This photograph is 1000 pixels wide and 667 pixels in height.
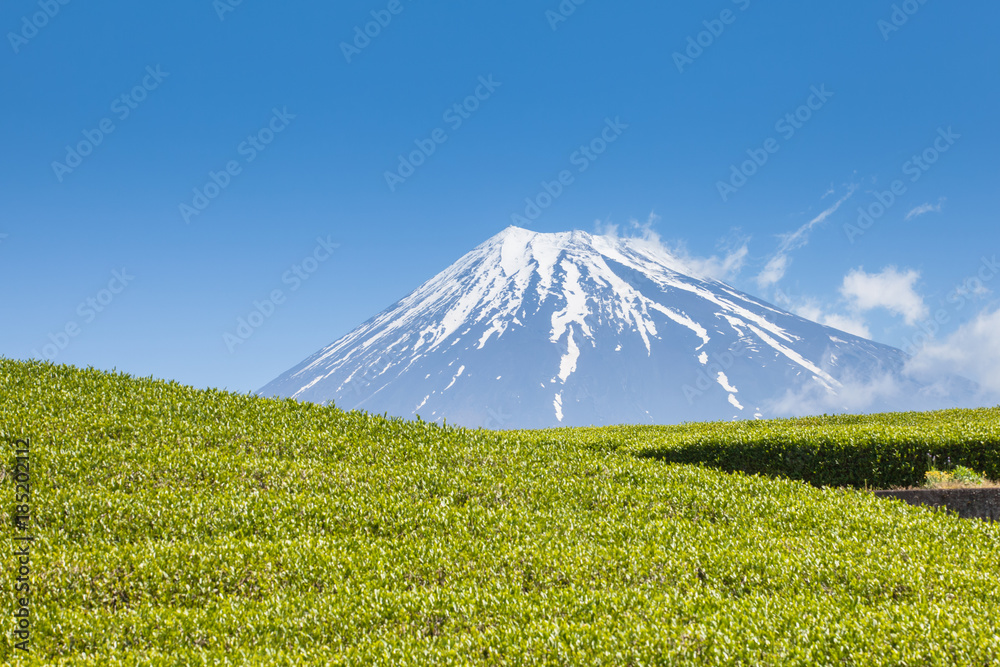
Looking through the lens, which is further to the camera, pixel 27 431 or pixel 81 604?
pixel 27 431

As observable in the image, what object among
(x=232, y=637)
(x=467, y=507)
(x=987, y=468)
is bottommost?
(x=232, y=637)

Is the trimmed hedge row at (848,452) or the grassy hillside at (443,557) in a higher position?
the trimmed hedge row at (848,452)

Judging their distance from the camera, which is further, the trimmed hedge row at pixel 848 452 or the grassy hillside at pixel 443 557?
the trimmed hedge row at pixel 848 452

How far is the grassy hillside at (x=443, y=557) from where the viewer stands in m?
6.25

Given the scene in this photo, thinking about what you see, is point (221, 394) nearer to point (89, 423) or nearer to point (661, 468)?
point (89, 423)

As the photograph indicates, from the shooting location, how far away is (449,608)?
713 cm

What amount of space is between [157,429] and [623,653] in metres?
11.4

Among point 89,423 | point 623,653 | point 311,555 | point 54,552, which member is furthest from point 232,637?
point 89,423

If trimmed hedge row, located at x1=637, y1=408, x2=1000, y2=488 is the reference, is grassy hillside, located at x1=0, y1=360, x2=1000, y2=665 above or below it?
below

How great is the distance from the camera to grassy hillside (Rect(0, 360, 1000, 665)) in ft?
20.5

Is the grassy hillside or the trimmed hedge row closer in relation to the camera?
the grassy hillside

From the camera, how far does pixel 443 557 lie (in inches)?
337

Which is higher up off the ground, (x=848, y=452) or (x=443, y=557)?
(x=848, y=452)

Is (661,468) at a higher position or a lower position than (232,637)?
higher
